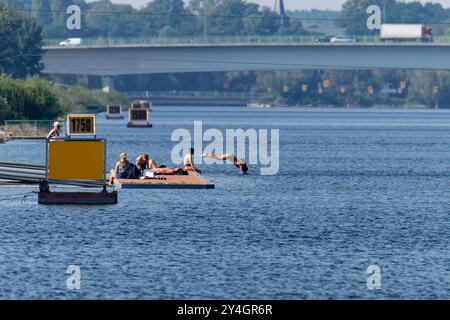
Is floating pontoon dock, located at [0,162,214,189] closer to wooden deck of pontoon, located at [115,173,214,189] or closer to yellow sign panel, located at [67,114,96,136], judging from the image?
wooden deck of pontoon, located at [115,173,214,189]

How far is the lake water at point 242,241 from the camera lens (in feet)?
137

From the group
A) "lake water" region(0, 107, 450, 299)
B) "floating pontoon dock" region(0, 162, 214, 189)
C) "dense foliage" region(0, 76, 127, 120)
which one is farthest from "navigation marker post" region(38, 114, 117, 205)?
"dense foliage" region(0, 76, 127, 120)

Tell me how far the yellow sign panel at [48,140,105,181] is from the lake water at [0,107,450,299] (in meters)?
1.37

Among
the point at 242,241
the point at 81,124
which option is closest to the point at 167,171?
the point at 81,124

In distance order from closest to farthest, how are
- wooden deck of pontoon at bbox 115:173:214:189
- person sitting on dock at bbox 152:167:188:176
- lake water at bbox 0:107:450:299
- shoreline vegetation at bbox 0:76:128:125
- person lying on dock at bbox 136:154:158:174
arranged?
1. lake water at bbox 0:107:450:299
2. wooden deck of pontoon at bbox 115:173:214:189
3. person lying on dock at bbox 136:154:158:174
4. person sitting on dock at bbox 152:167:188:176
5. shoreline vegetation at bbox 0:76:128:125

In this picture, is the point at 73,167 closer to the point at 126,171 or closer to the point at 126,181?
the point at 126,181

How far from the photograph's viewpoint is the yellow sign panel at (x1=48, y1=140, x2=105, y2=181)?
61.2 m

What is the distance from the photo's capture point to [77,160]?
202 feet

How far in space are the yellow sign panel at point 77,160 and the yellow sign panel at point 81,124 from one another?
789 centimetres

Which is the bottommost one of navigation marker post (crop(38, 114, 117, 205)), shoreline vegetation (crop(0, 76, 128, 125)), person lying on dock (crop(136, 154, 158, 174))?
shoreline vegetation (crop(0, 76, 128, 125))

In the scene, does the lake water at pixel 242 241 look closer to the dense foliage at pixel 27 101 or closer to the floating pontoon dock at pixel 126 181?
the floating pontoon dock at pixel 126 181
